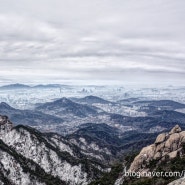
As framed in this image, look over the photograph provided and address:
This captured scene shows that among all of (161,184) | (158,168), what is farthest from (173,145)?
(161,184)

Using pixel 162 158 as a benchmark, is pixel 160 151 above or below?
above

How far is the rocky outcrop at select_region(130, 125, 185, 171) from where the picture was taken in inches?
7013

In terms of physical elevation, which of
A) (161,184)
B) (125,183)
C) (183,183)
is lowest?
(125,183)

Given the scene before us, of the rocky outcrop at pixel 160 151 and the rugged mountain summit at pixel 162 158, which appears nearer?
the rugged mountain summit at pixel 162 158

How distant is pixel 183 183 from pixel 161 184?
127 ft

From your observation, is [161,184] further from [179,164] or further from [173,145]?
[173,145]

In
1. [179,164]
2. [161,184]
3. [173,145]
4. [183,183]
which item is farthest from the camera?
[173,145]

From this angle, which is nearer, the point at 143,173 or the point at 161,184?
the point at 161,184

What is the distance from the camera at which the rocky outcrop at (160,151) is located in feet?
584

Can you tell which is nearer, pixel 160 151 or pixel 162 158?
pixel 162 158

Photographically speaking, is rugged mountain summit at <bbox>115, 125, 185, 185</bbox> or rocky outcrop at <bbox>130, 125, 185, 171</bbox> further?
rocky outcrop at <bbox>130, 125, 185, 171</bbox>

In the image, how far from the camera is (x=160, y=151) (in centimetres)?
18775

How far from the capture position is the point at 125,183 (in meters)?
173

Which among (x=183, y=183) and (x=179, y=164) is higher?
(x=183, y=183)
